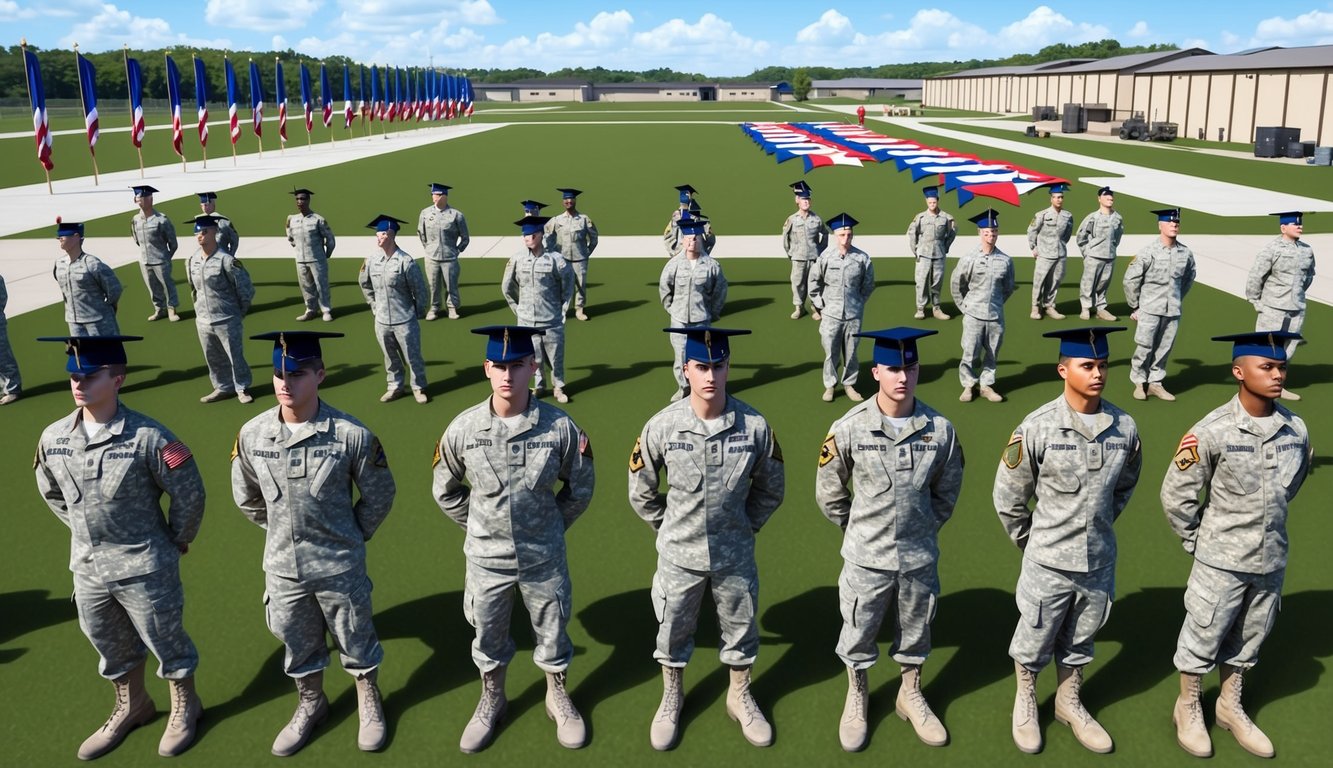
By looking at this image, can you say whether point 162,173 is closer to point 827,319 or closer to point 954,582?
point 827,319

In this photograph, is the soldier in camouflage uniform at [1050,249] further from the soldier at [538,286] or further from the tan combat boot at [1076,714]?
the tan combat boot at [1076,714]

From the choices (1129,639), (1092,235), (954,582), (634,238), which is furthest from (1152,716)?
(634,238)

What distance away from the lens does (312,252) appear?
1348cm

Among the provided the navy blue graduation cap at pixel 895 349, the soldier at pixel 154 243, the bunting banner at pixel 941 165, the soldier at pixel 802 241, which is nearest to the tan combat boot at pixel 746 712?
the navy blue graduation cap at pixel 895 349

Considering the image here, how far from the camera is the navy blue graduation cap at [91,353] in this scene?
14.0 ft

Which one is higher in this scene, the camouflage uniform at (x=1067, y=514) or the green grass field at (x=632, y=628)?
the camouflage uniform at (x=1067, y=514)

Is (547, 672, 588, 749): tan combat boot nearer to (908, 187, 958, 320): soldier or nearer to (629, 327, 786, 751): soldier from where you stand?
(629, 327, 786, 751): soldier

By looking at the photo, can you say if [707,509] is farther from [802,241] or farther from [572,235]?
[572,235]

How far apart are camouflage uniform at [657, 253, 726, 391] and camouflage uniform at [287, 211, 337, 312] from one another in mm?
6125

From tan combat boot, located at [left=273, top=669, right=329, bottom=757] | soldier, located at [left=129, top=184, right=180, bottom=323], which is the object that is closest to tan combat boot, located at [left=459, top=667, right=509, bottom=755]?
tan combat boot, located at [left=273, top=669, right=329, bottom=757]

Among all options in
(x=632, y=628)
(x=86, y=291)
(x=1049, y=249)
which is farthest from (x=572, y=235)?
(x=632, y=628)

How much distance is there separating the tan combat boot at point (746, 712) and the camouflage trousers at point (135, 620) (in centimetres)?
286

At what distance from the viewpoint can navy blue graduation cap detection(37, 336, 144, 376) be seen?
4.26 metres

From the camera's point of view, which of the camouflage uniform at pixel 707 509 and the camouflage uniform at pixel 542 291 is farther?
the camouflage uniform at pixel 542 291
